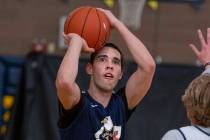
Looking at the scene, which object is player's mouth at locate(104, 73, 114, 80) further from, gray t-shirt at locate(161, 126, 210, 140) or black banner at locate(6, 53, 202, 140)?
black banner at locate(6, 53, 202, 140)

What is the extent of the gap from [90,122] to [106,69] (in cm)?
36

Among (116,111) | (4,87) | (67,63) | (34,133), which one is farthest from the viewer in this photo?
(4,87)

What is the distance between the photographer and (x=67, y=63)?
3668 mm

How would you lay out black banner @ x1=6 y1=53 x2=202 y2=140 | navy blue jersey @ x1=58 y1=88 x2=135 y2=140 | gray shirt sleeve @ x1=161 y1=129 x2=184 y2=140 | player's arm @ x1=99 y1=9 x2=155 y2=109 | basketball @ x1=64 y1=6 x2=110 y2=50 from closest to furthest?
gray shirt sleeve @ x1=161 y1=129 x2=184 y2=140
navy blue jersey @ x1=58 y1=88 x2=135 y2=140
basketball @ x1=64 y1=6 x2=110 y2=50
player's arm @ x1=99 y1=9 x2=155 y2=109
black banner @ x1=6 y1=53 x2=202 y2=140

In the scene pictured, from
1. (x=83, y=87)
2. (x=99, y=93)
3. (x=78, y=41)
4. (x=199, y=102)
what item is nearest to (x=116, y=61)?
(x=99, y=93)

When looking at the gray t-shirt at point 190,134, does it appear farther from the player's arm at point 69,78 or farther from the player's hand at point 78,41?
the player's hand at point 78,41

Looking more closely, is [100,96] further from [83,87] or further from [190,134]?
[83,87]

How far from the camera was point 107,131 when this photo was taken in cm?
382

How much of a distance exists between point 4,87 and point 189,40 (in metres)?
2.65

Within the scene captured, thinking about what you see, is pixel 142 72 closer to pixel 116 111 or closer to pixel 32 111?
pixel 116 111

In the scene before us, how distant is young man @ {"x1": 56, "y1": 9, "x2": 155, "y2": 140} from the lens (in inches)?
145

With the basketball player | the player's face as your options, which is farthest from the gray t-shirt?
the player's face

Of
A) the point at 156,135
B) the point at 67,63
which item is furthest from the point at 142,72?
the point at 156,135

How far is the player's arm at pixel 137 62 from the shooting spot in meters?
4.00
